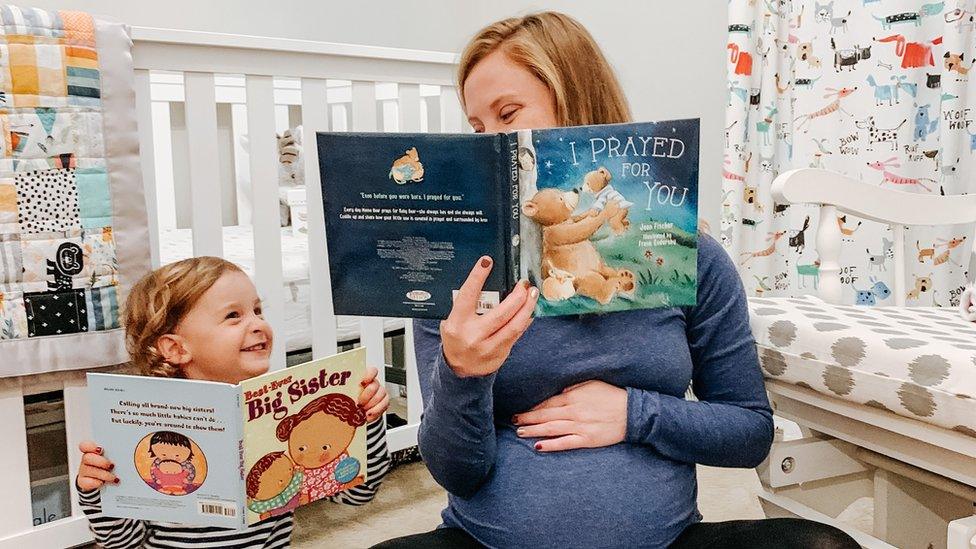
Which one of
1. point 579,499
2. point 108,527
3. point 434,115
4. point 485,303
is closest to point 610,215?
point 485,303

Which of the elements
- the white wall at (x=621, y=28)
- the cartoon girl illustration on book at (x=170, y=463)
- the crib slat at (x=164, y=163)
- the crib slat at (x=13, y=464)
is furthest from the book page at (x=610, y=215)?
the crib slat at (x=164, y=163)

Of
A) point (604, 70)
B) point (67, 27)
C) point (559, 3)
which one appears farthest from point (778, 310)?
point (559, 3)

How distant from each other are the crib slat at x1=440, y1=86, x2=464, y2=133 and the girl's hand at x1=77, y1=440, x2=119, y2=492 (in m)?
0.93

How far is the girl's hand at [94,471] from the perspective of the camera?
2.74 feet

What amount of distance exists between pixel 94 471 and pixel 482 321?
1.66ft

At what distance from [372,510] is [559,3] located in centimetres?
158

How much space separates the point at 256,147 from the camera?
4.29 feet

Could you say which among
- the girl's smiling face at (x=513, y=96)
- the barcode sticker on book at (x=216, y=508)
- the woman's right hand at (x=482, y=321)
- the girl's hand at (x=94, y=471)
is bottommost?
the barcode sticker on book at (x=216, y=508)

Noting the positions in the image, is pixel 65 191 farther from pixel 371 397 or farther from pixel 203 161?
pixel 371 397

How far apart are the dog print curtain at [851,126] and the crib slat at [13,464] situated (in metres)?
1.38

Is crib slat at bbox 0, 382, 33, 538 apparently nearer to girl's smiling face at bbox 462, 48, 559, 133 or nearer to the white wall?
girl's smiling face at bbox 462, 48, 559, 133

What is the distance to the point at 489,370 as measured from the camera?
25.1 inches

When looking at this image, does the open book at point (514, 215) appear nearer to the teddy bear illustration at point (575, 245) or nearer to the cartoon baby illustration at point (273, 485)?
the teddy bear illustration at point (575, 245)

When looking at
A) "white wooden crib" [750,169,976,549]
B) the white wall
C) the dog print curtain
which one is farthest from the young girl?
the white wall
